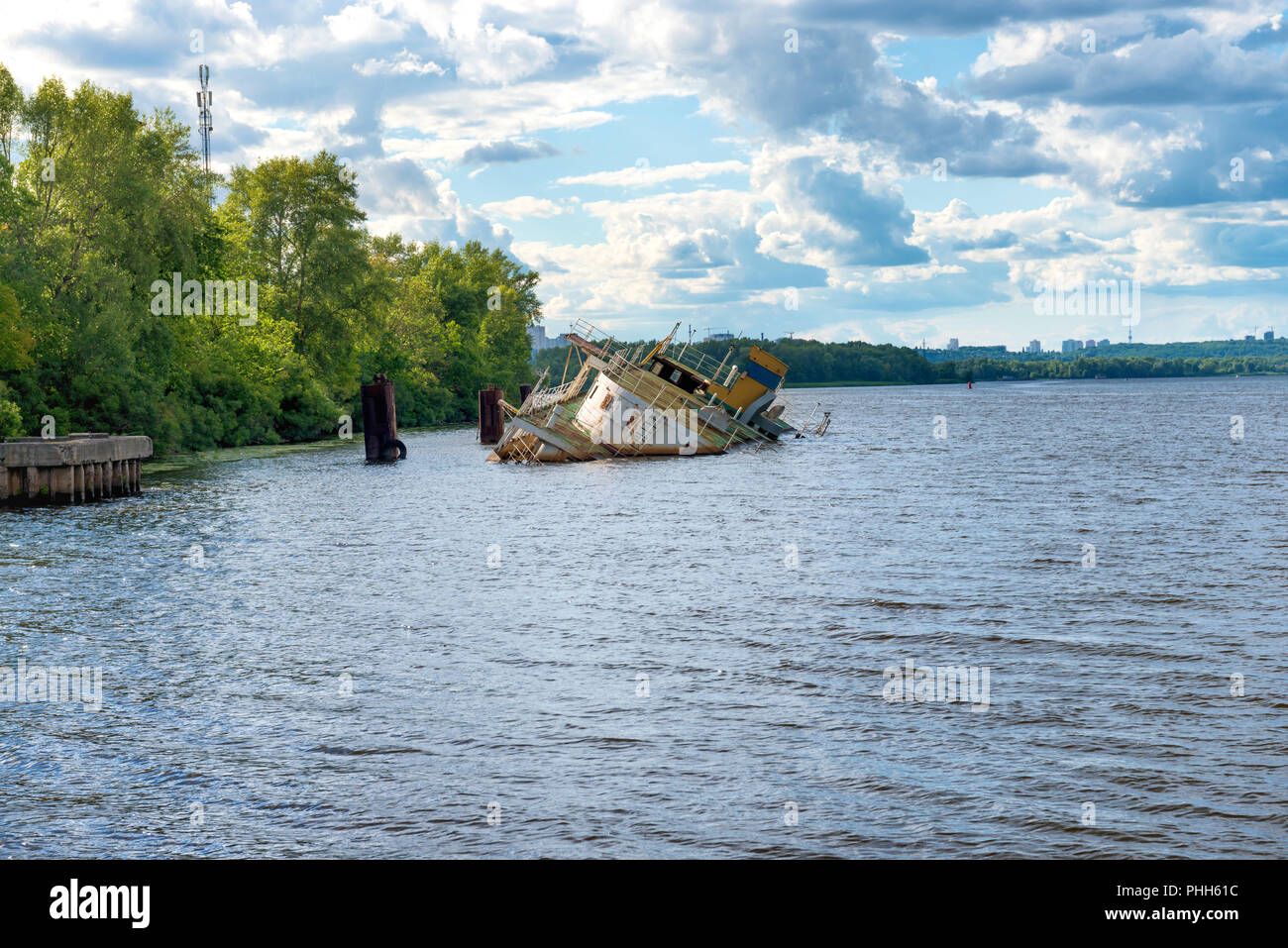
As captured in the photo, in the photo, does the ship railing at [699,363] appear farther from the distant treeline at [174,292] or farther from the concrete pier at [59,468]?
the concrete pier at [59,468]

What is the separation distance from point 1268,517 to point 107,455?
3518 cm

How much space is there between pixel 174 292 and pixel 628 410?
23004mm

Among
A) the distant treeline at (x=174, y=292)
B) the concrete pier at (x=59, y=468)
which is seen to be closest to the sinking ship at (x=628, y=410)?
the distant treeline at (x=174, y=292)

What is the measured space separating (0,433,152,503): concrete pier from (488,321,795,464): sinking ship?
20.5 meters

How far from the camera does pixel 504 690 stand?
14.4 metres

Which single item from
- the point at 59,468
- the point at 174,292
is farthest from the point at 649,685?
the point at 174,292

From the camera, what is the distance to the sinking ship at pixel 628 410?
57.8 m

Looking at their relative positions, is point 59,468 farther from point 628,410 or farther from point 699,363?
Result: point 699,363

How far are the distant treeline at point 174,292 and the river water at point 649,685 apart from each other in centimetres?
1866

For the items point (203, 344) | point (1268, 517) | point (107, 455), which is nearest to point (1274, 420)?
point (1268, 517)

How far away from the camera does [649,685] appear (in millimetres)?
14609

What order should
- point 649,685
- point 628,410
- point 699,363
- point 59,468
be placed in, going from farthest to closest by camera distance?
point 699,363, point 628,410, point 59,468, point 649,685

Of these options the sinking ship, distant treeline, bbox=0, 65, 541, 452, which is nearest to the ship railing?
the sinking ship
